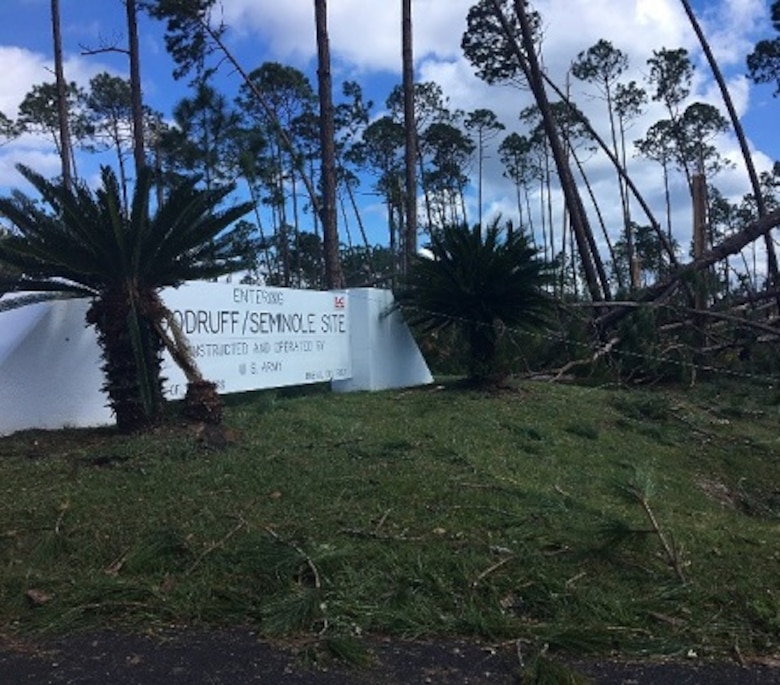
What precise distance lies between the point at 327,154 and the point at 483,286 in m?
7.72

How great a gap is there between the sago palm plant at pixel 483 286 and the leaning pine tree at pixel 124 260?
4.00 meters

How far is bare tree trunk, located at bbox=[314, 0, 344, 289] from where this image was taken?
17.6 metres

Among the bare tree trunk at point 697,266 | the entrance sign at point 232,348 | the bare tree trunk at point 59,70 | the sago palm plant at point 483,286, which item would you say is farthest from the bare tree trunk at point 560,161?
the bare tree trunk at point 59,70

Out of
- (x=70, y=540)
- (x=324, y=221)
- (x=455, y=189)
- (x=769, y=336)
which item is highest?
(x=455, y=189)

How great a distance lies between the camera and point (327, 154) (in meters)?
18.2

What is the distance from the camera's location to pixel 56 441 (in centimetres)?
798

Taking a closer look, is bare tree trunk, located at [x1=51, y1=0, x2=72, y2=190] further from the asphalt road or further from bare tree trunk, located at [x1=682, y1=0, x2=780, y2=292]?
the asphalt road

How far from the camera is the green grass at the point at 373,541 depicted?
4.52 meters

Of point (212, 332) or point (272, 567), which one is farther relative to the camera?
point (212, 332)

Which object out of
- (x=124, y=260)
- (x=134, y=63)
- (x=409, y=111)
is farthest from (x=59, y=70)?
(x=124, y=260)

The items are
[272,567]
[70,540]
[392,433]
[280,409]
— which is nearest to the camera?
[272,567]

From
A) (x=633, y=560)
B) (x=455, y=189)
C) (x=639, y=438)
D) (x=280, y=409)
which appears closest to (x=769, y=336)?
(x=639, y=438)

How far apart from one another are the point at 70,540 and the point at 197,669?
180 cm

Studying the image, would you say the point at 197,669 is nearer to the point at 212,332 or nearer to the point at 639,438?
the point at 212,332
